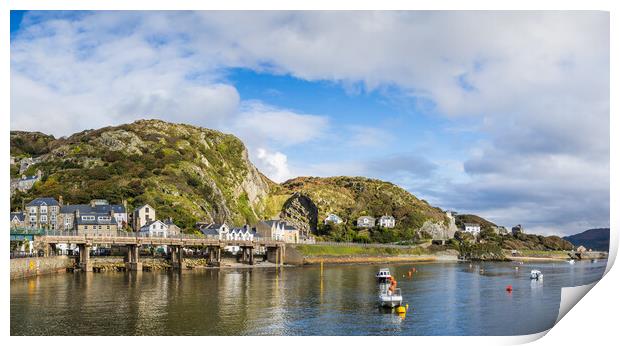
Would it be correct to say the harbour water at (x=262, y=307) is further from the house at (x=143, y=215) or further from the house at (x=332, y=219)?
the house at (x=332, y=219)

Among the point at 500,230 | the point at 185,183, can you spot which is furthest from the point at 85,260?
the point at 500,230

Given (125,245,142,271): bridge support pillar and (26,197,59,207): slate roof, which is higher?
(26,197,59,207): slate roof

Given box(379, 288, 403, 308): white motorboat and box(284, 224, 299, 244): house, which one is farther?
box(284, 224, 299, 244): house

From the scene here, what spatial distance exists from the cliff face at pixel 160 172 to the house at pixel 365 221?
69.0ft

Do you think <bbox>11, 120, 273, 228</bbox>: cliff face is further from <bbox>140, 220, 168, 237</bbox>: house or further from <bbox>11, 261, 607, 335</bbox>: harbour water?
<bbox>11, 261, 607, 335</bbox>: harbour water

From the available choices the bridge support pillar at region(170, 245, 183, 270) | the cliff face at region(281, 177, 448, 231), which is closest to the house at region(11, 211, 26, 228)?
the bridge support pillar at region(170, 245, 183, 270)

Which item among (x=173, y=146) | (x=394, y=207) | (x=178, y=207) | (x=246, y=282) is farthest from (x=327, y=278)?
(x=394, y=207)

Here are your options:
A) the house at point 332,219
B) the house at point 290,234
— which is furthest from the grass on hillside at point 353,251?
the house at point 332,219

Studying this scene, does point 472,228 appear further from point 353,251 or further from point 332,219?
point 353,251

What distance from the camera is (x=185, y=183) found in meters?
94.1

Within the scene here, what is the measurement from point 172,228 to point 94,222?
984 cm

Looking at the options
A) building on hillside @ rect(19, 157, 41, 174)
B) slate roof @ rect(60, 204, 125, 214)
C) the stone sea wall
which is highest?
building on hillside @ rect(19, 157, 41, 174)

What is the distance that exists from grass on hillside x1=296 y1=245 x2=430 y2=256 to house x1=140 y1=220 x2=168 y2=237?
19.3 meters

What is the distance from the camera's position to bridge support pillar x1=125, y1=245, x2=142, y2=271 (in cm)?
5912
